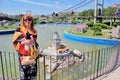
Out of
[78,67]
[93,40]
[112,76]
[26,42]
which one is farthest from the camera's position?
[93,40]

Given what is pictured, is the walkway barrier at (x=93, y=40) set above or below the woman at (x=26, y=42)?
below

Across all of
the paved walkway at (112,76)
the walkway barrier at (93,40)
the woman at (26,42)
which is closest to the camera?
the woman at (26,42)

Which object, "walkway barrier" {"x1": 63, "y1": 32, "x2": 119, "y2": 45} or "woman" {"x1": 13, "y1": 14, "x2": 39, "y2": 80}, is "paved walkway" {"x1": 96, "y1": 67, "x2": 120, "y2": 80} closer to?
"woman" {"x1": 13, "y1": 14, "x2": 39, "y2": 80}

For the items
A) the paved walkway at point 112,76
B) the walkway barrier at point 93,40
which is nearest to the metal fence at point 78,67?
the paved walkway at point 112,76

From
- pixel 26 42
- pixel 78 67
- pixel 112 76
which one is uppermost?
pixel 26 42

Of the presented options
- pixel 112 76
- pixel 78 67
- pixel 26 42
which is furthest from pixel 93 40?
pixel 26 42

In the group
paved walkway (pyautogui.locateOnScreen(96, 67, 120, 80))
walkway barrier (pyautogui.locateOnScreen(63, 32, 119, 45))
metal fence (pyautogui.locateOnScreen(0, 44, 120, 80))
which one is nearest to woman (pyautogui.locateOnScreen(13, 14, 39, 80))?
metal fence (pyautogui.locateOnScreen(0, 44, 120, 80))

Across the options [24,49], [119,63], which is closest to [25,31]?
[24,49]

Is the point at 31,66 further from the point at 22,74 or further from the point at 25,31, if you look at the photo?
the point at 25,31

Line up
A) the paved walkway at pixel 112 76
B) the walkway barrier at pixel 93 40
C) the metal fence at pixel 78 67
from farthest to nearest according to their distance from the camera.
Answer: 1. the walkway barrier at pixel 93 40
2. the metal fence at pixel 78 67
3. the paved walkway at pixel 112 76

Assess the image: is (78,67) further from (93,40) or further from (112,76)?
(93,40)

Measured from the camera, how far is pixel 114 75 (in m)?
3.28

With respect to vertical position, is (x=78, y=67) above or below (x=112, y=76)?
below

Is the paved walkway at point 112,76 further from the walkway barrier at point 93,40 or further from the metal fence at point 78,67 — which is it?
the walkway barrier at point 93,40
